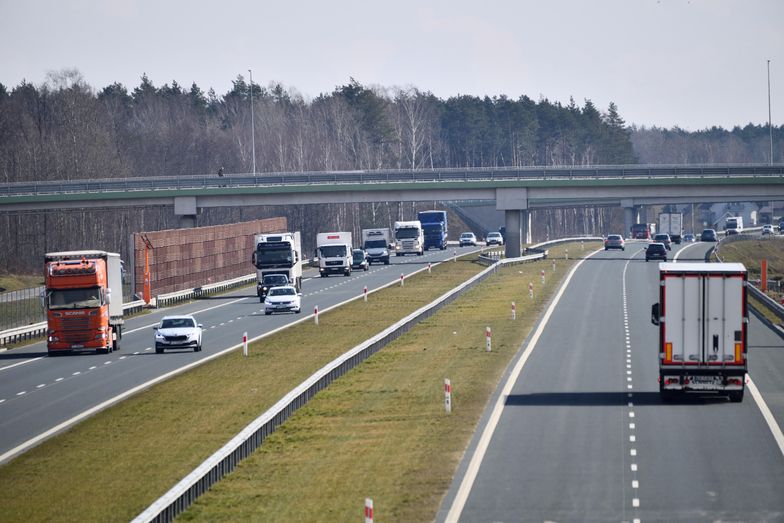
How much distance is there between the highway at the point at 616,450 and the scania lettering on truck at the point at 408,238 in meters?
79.6

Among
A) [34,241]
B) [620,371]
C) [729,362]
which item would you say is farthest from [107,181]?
[729,362]

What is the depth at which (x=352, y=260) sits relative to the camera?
107 metres

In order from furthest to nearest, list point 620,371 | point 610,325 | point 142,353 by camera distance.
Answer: point 610,325 → point 142,353 → point 620,371

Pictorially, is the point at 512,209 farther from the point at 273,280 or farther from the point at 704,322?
the point at 704,322

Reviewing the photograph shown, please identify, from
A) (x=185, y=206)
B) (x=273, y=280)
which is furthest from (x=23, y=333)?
(x=185, y=206)

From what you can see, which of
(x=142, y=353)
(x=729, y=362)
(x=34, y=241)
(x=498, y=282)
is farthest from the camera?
(x=34, y=241)

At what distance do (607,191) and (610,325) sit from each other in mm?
52689

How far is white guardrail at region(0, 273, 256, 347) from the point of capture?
62.8 meters

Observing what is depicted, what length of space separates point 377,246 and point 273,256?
3836 cm

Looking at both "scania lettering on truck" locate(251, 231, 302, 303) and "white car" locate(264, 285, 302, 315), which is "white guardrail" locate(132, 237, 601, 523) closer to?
"white car" locate(264, 285, 302, 315)

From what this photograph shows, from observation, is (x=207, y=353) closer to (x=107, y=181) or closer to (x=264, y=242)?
(x=264, y=242)

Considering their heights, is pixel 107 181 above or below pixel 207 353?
above

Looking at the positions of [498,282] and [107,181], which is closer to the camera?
[498,282]

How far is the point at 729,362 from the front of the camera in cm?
3469
